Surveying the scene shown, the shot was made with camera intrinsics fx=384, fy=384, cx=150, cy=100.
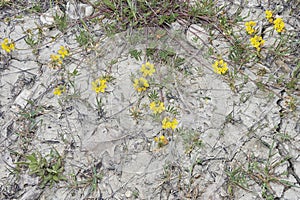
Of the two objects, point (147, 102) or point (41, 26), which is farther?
point (41, 26)

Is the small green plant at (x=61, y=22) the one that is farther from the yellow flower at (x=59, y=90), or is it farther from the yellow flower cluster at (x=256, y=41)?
the yellow flower cluster at (x=256, y=41)

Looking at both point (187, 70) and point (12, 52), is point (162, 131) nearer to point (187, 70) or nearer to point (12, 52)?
point (187, 70)

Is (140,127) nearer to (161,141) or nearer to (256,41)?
(161,141)

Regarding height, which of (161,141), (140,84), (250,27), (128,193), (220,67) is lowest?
(128,193)

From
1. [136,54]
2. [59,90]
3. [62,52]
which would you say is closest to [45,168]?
[59,90]

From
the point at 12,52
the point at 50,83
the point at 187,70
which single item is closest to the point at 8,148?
the point at 50,83

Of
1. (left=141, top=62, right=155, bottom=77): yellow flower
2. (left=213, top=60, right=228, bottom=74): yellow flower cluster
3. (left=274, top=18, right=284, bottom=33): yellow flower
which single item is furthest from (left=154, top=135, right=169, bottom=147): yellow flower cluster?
(left=274, top=18, right=284, bottom=33): yellow flower
